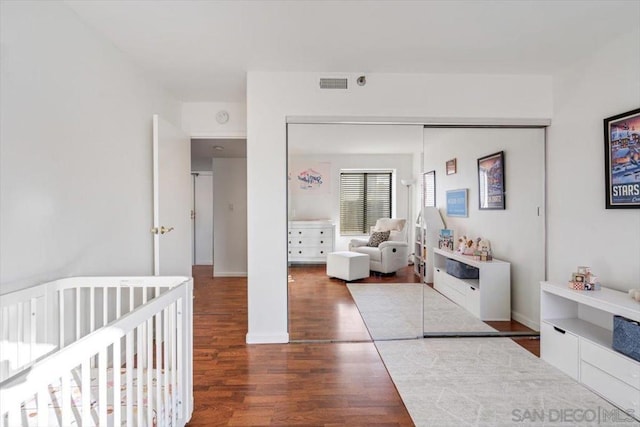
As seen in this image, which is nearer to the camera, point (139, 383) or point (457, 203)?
point (139, 383)

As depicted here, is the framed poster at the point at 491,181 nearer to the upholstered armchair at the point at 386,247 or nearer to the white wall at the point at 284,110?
the white wall at the point at 284,110

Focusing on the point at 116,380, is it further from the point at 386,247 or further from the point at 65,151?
the point at 386,247

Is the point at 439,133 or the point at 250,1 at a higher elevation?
the point at 250,1

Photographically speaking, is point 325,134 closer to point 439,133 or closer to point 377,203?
point 377,203

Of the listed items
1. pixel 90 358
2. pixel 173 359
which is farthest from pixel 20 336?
pixel 173 359

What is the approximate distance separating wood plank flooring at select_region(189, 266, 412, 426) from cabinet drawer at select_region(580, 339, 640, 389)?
1.26m

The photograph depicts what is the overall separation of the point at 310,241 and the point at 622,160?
7.94 ft

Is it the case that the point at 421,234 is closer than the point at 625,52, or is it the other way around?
the point at 625,52

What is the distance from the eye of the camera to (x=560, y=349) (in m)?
2.29

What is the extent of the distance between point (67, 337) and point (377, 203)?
2493 mm

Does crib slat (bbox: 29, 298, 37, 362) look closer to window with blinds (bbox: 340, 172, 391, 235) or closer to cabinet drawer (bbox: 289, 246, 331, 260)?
cabinet drawer (bbox: 289, 246, 331, 260)

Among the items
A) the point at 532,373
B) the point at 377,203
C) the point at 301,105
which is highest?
the point at 301,105

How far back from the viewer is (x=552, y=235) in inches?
114

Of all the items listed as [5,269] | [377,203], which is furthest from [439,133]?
[5,269]
